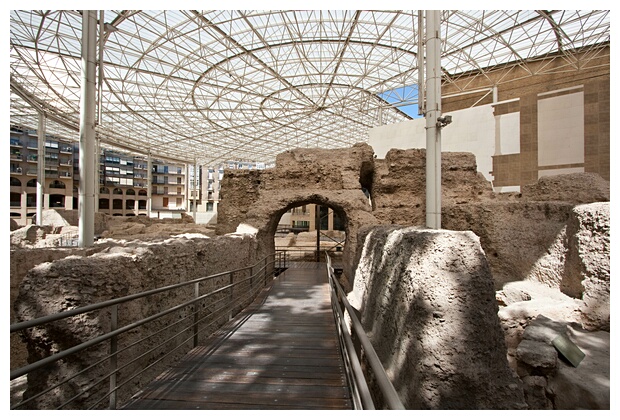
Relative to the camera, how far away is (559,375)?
432 centimetres

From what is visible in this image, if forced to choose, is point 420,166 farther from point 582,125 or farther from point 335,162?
point 582,125

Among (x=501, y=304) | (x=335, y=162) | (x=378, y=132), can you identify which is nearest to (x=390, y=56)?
(x=378, y=132)

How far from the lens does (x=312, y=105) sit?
97.7 feet

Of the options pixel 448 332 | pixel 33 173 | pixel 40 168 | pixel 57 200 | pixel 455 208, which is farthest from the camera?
pixel 57 200

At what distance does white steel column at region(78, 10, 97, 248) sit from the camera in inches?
322

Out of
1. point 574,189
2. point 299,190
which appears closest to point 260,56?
point 299,190

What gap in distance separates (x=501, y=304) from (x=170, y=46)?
882 inches

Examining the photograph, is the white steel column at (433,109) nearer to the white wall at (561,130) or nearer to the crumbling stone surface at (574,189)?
the crumbling stone surface at (574,189)

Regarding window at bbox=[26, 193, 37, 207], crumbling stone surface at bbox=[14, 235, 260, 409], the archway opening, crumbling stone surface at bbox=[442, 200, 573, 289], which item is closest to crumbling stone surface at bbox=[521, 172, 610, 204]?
crumbling stone surface at bbox=[442, 200, 573, 289]

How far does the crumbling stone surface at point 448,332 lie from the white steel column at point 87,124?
338 inches

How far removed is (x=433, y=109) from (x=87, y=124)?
991cm

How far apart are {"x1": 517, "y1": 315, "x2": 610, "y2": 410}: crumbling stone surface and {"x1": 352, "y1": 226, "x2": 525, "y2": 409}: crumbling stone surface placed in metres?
1.41

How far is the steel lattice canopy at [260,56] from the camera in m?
16.4

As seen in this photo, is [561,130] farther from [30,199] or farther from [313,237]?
[30,199]
